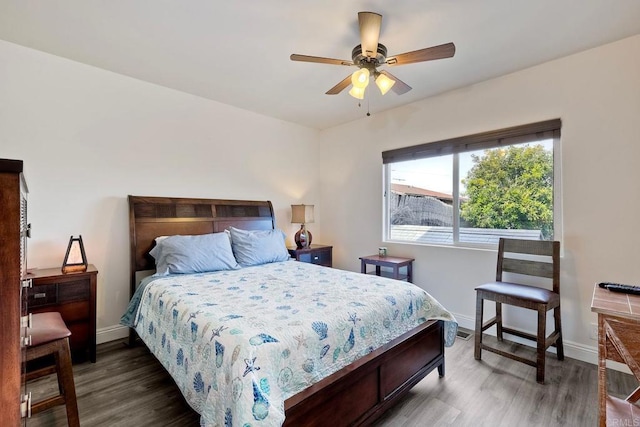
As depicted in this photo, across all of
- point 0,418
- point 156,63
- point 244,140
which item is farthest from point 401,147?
point 0,418

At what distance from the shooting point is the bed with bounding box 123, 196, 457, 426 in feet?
4.28

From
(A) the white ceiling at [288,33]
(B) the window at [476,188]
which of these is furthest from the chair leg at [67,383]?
(B) the window at [476,188]

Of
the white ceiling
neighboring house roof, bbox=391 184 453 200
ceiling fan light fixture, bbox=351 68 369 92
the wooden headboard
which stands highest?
the white ceiling

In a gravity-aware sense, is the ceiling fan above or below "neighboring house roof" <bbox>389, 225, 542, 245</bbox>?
above

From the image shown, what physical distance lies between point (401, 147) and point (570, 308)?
7.81ft

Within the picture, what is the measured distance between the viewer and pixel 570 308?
2598 mm

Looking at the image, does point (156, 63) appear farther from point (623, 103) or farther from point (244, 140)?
point (623, 103)

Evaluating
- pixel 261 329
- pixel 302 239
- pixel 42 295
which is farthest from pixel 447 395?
pixel 42 295

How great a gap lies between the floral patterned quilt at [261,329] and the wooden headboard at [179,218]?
1.70ft

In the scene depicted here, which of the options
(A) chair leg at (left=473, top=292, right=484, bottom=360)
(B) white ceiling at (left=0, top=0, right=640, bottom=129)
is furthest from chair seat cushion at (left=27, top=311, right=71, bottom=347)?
(A) chair leg at (left=473, top=292, right=484, bottom=360)

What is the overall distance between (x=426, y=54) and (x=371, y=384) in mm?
2148

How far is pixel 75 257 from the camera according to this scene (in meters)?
2.56

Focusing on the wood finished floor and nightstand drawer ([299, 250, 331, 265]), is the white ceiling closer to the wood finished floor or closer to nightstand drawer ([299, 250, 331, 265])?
nightstand drawer ([299, 250, 331, 265])

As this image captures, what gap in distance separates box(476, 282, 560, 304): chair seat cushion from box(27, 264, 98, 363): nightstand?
3.38 meters
